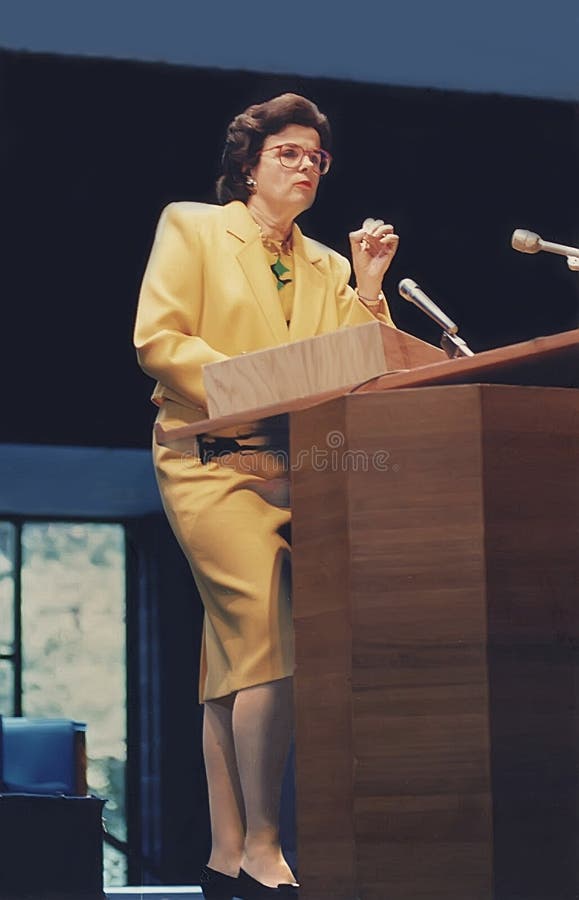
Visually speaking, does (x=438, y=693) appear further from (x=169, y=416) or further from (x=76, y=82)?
(x=76, y=82)

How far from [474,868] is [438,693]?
25cm


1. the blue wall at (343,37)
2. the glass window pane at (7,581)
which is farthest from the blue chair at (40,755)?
the blue wall at (343,37)

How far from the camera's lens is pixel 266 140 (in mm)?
3527

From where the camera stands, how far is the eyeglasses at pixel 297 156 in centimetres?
350

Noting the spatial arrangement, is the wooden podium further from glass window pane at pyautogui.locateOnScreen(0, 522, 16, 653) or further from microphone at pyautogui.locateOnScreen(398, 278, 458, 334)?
glass window pane at pyautogui.locateOnScreen(0, 522, 16, 653)

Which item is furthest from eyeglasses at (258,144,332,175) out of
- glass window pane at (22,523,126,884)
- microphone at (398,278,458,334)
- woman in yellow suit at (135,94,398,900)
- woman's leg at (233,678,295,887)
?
glass window pane at (22,523,126,884)

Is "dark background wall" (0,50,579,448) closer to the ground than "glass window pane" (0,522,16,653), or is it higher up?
higher up

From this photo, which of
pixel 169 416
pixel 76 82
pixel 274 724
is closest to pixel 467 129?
pixel 76 82

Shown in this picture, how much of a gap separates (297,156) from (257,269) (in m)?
0.24

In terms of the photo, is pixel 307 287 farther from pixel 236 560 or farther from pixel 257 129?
pixel 236 560

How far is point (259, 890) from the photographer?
3.10 m

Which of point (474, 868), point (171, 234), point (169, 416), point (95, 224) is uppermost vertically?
point (95, 224)

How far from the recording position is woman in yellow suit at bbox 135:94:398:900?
3133mm

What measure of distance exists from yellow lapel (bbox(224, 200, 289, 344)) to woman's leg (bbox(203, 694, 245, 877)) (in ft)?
2.36
